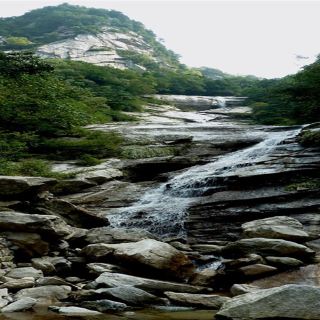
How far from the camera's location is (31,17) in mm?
105875

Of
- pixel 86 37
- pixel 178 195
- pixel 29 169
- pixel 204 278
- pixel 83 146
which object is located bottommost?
pixel 204 278

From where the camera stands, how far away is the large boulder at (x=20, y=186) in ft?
43.0

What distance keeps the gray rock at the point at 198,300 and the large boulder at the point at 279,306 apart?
1105mm

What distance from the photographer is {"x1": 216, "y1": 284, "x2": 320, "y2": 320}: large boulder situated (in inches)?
259

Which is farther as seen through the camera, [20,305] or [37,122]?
[37,122]

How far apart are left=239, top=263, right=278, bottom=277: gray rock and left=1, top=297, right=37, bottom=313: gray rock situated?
4.41 meters

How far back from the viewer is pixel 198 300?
8.28 meters

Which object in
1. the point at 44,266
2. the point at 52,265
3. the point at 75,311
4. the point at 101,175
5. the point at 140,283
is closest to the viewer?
the point at 75,311

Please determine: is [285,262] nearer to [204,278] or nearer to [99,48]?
[204,278]

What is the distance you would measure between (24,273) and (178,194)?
7.37 metres

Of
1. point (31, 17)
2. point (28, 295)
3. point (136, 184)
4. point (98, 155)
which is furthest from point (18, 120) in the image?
point (31, 17)

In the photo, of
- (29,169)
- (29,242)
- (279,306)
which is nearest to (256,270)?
(279,306)

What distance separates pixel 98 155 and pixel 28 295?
43.8 ft

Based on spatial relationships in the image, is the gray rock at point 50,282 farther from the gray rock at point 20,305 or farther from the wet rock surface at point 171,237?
the gray rock at point 20,305
